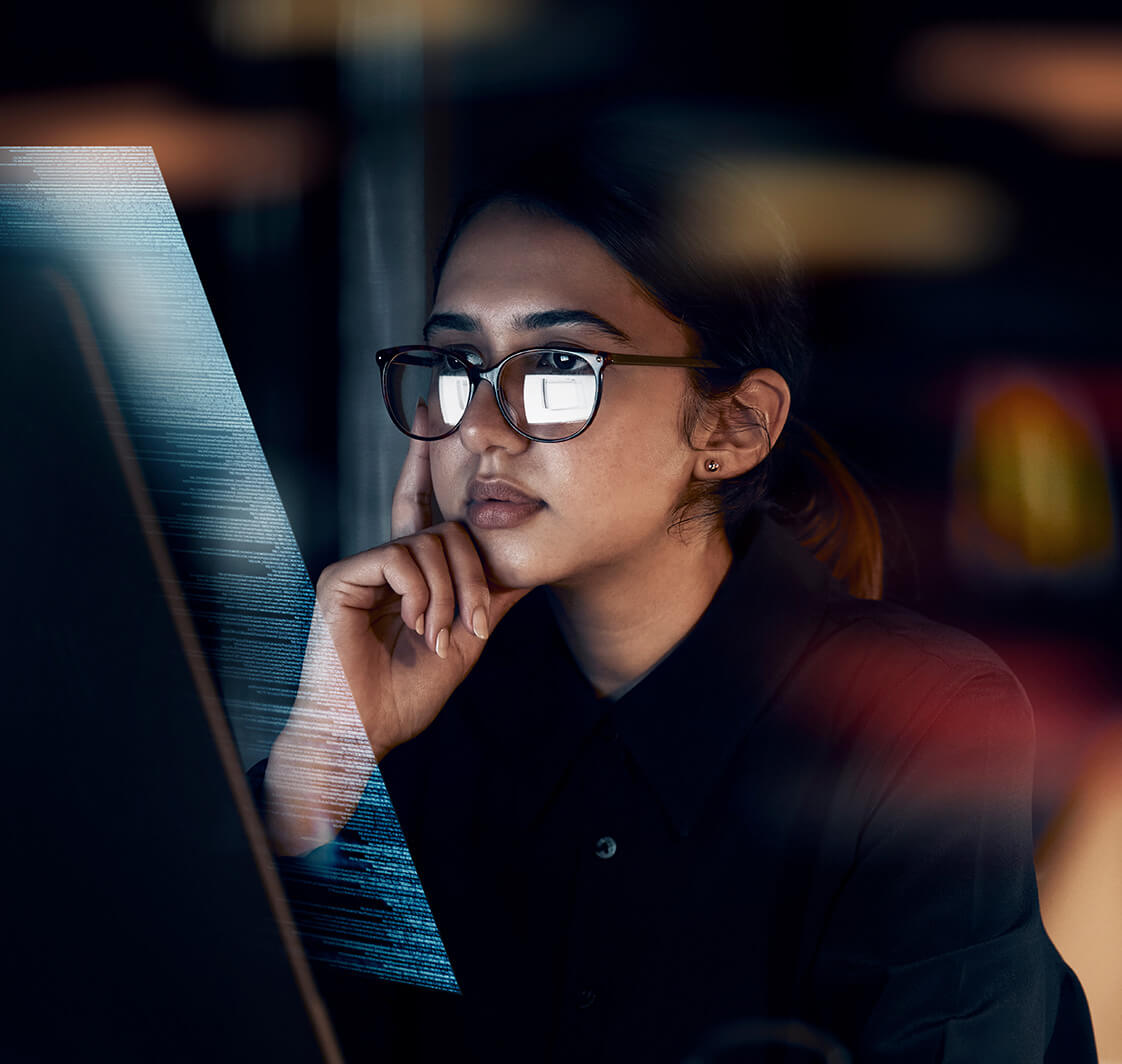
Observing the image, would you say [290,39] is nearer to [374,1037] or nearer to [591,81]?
[591,81]

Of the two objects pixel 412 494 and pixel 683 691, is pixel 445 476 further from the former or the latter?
pixel 683 691

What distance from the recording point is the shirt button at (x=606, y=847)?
82 cm

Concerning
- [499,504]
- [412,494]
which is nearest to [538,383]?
[499,504]

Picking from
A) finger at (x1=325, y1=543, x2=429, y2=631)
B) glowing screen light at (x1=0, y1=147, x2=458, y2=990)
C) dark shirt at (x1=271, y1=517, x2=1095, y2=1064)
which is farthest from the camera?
finger at (x1=325, y1=543, x2=429, y2=631)

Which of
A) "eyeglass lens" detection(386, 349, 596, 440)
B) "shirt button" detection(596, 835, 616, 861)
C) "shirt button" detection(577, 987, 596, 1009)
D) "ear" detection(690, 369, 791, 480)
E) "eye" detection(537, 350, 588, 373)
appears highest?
"eye" detection(537, 350, 588, 373)

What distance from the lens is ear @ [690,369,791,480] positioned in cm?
83

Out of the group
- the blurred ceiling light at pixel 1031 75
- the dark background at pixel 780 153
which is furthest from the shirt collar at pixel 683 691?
the blurred ceiling light at pixel 1031 75

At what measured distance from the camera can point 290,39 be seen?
78 centimetres

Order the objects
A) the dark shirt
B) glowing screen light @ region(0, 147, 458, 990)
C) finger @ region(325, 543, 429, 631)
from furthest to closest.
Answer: finger @ region(325, 543, 429, 631) < the dark shirt < glowing screen light @ region(0, 147, 458, 990)

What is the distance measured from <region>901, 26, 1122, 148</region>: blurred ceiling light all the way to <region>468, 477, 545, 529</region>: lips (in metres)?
0.43

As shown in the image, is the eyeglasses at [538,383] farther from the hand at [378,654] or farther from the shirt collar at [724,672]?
the shirt collar at [724,672]

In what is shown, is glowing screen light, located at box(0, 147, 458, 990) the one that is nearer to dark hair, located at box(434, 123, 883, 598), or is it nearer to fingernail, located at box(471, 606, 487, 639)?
fingernail, located at box(471, 606, 487, 639)

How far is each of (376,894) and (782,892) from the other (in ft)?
1.11

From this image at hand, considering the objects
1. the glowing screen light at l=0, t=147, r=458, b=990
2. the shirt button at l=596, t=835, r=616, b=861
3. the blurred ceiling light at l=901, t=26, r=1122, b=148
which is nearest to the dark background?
the blurred ceiling light at l=901, t=26, r=1122, b=148
